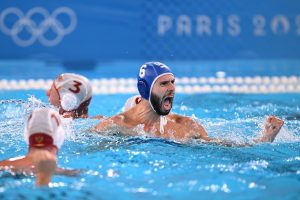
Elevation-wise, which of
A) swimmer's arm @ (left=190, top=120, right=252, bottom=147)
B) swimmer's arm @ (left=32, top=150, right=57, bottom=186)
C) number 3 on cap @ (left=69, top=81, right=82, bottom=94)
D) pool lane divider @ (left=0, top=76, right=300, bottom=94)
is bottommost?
swimmer's arm @ (left=32, top=150, right=57, bottom=186)

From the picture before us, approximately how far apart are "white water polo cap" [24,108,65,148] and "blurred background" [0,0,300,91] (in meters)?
5.65

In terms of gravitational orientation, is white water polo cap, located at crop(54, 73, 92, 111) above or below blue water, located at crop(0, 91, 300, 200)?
above

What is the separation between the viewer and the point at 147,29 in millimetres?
9016

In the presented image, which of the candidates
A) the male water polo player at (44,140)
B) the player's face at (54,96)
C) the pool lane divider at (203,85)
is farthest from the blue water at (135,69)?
the male water polo player at (44,140)

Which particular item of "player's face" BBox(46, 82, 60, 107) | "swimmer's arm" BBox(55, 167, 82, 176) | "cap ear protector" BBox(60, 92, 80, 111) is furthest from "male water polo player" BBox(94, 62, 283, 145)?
Answer: "swimmer's arm" BBox(55, 167, 82, 176)

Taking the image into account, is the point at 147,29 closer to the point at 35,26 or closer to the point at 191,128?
the point at 35,26

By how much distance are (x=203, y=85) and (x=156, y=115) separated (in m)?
3.68

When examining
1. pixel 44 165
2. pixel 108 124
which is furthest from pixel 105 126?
pixel 44 165

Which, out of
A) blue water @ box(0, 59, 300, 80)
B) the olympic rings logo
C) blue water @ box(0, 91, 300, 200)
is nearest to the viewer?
blue water @ box(0, 91, 300, 200)

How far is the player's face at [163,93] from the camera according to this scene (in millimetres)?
4117

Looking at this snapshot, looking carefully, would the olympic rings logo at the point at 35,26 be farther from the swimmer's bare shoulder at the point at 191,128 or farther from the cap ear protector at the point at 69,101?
the swimmer's bare shoulder at the point at 191,128

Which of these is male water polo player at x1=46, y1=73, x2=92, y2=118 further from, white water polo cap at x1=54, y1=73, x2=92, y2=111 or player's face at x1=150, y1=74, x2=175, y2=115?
player's face at x1=150, y1=74, x2=175, y2=115

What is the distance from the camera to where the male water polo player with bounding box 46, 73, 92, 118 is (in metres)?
4.54

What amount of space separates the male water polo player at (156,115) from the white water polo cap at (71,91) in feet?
1.45
